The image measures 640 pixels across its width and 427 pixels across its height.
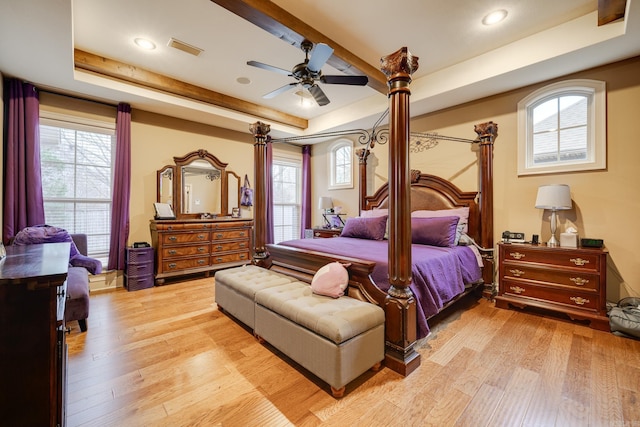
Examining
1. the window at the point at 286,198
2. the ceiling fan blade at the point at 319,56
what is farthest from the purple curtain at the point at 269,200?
the ceiling fan blade at the point at 319,56

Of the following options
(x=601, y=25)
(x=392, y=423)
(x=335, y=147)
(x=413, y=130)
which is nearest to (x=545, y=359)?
(x=392, y=423)

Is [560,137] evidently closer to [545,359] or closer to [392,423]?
[545,359]

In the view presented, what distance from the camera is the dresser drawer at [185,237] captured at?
13.6ft

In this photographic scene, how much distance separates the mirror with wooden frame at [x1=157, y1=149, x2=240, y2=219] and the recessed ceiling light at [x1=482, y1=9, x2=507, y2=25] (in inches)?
171

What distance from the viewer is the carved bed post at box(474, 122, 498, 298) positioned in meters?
3.55

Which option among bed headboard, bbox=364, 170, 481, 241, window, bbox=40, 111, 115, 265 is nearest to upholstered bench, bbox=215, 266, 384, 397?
bed headboard, bbox=364, 170, 481, 241

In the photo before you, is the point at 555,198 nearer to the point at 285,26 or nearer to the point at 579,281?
the point at 579,281

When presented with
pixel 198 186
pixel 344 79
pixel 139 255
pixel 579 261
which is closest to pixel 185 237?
pixel 139 255

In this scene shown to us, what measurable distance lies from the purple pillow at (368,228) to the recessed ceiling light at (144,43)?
3311 millimetres

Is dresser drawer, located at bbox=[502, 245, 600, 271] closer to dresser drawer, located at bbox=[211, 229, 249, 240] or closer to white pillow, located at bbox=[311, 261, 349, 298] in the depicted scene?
white pillow, located at bbox=[311, 261, 349, 298]

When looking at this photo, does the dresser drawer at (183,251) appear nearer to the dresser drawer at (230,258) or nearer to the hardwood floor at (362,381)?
the dresser drawer at (230,258)

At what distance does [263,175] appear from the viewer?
3361 millimetres

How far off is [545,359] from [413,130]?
3.60 m

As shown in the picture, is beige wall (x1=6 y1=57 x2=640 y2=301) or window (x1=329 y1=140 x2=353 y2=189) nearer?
beige wall (x1=6 y1=57 x2=640 y2=301)
